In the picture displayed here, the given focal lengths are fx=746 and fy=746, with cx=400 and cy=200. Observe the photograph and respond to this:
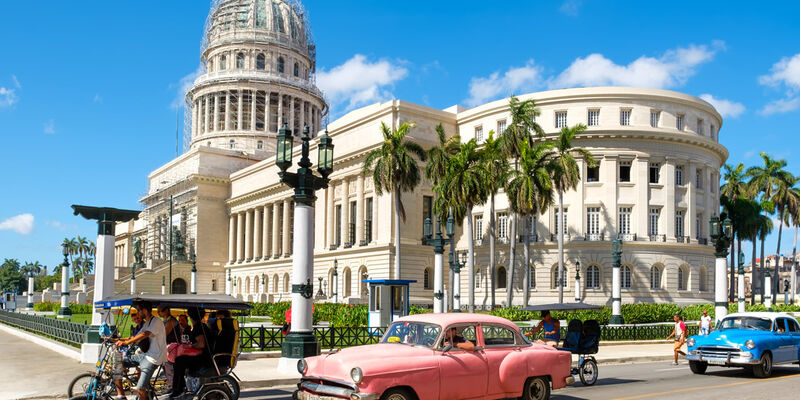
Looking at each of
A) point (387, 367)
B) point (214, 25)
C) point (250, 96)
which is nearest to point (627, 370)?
point (387, 367)

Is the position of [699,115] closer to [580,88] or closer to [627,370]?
[580,88]

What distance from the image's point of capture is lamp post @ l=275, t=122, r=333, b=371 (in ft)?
58.7

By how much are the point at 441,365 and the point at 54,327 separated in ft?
74.4

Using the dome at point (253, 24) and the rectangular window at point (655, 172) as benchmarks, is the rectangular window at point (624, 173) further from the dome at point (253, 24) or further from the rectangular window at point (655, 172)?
the dome at point (253, 24)

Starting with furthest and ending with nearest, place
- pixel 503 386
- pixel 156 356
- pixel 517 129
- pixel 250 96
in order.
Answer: pixel 250 96 < pixel 517 129 < pixel 503 386 < pixel 156 356

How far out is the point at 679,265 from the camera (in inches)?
2283

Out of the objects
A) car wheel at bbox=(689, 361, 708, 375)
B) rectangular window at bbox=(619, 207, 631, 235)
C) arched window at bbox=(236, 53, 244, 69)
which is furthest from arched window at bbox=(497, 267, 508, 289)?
arched window at bbox=(236, 53, 244, 69)

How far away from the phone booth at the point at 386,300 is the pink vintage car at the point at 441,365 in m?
18.1

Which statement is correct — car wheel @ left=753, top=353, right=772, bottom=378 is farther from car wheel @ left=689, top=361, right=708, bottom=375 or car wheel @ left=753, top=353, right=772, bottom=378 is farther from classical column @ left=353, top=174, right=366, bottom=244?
classical column @ left=353, top=174, right=366, bottom=244

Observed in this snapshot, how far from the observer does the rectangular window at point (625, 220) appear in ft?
189

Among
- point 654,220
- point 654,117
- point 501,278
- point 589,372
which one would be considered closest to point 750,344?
point 589,372

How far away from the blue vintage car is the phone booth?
14.2 meters

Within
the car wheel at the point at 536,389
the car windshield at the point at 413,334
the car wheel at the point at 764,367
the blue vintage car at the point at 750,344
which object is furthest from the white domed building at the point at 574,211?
the car windshield at the point at 413,334

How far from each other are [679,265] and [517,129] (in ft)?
59.3
